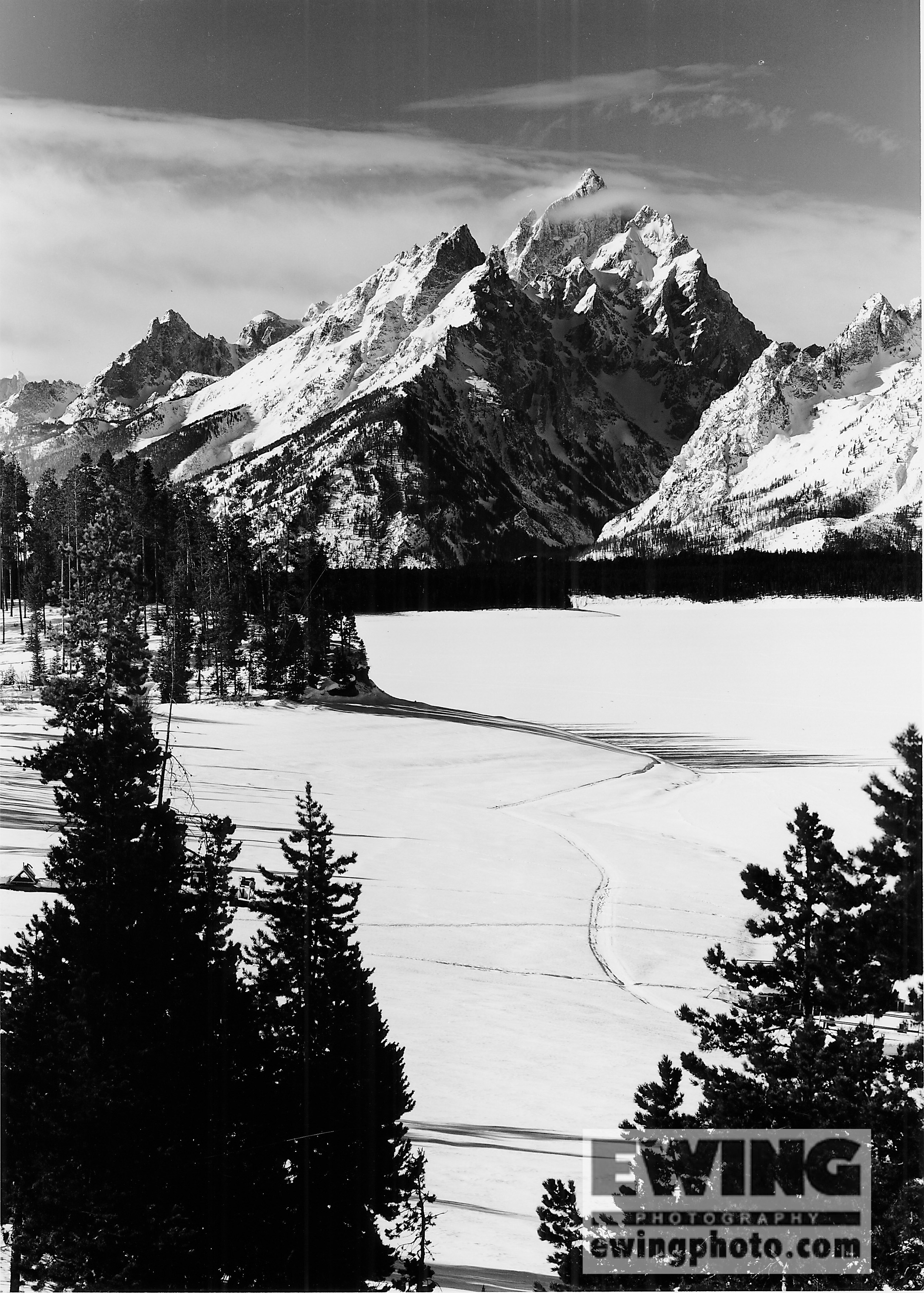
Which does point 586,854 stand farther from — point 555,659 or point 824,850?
point 555,659

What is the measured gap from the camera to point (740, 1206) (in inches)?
406

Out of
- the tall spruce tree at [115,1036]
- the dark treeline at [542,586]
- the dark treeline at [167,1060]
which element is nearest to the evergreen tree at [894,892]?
the dark treeline at [167,1060]

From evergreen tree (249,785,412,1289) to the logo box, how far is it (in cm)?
400

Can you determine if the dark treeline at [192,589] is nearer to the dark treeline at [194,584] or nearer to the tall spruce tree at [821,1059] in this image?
the dark treeline at [194,584]

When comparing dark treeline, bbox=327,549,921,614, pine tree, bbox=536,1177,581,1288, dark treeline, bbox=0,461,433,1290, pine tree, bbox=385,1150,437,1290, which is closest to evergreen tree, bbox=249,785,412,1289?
dark treeline, bbox=0,461,433,1290

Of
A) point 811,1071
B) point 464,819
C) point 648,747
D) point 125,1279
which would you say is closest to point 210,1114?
point 125,1279

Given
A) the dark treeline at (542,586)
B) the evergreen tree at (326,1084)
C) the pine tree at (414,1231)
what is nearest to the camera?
the pine tree at (414,1231)

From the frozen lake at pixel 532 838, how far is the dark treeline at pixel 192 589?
173 inches

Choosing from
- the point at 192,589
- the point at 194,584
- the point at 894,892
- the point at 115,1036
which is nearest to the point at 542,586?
the point at 194,584

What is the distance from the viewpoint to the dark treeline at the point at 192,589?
215 feet

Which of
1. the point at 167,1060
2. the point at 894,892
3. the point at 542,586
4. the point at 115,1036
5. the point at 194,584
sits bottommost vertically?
the point at 167,1060

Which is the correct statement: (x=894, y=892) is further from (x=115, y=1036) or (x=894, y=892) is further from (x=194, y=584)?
(x=194, y=584)

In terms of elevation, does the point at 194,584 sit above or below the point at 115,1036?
above

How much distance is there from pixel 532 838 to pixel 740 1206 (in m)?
28.4
